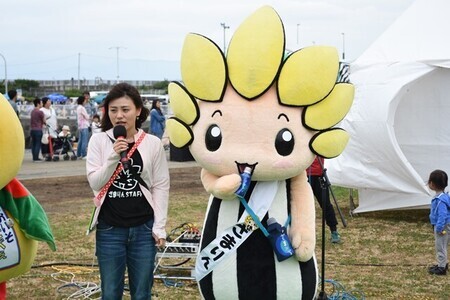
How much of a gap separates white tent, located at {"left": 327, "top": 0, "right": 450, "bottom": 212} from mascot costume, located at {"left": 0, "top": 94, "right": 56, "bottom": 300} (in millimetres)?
5491

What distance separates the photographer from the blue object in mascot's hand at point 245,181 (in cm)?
371

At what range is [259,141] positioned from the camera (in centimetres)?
375

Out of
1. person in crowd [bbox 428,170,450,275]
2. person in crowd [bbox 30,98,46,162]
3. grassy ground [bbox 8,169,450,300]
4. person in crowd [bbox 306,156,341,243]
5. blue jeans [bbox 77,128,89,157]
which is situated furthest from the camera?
blue jeans [bbox 77,128,89,157]

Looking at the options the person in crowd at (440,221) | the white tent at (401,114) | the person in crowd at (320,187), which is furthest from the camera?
the white tent at (401,114)

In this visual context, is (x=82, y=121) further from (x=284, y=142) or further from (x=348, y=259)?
(x=284, y=142)

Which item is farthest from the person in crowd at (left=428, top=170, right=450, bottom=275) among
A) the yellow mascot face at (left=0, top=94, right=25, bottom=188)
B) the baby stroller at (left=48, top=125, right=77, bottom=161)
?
the baby stroller at (left=48, top=125, right=77, bottom=161)

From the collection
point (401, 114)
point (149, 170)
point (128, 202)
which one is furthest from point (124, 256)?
point (401, 114)

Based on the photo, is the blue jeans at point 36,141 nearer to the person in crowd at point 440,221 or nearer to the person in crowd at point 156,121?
the person in crowd at point 156,121

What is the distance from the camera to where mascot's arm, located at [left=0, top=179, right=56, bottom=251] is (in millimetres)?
3820

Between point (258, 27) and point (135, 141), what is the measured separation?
105 centimetres

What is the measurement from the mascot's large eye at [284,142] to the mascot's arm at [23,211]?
1424 millimetres

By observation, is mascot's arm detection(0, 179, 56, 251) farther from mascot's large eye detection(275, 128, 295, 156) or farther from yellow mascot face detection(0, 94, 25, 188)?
mascot's large eye detection(275, 128, 295, 156)

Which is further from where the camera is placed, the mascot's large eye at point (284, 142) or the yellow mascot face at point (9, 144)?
the mascot's large eye at point (284, 142)

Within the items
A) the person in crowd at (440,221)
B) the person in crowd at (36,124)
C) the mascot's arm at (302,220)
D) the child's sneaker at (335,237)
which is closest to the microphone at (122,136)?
the mascot's arm at (302,220)
